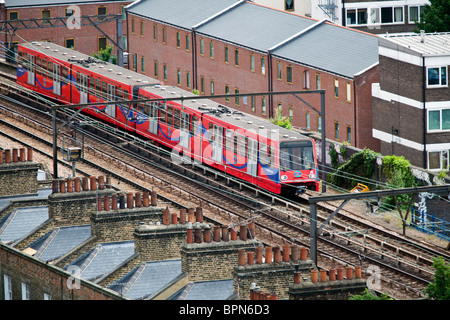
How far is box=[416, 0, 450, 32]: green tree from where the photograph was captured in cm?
7281

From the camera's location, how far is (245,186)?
183 feet

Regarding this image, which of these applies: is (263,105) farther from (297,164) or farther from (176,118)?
(297,164)

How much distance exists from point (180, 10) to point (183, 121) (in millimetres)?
27456

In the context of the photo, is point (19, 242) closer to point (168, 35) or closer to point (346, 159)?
point (346, 159)

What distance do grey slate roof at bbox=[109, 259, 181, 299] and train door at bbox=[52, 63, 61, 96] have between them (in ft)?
115

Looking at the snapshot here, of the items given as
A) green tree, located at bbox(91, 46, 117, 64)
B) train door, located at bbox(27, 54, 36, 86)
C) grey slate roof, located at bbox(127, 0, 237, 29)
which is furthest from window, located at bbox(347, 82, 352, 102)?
green tree, located at bbox(91, 46, 117, 64)

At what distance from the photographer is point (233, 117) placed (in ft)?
180

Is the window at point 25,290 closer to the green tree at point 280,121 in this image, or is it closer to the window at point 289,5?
the green tree at point 280,121

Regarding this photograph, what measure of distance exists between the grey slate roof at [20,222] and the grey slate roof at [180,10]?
4331cm

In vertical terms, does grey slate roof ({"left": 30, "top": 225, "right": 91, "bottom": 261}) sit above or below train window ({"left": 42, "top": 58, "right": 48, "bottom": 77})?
above

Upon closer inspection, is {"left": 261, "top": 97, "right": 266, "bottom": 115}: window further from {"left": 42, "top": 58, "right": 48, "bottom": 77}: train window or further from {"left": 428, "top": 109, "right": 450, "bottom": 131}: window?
{"left": 428, "top": 109, "right": 450, "bottom": 131}: window

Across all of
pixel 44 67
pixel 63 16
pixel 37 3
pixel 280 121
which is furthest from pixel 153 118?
pixel 37 3
